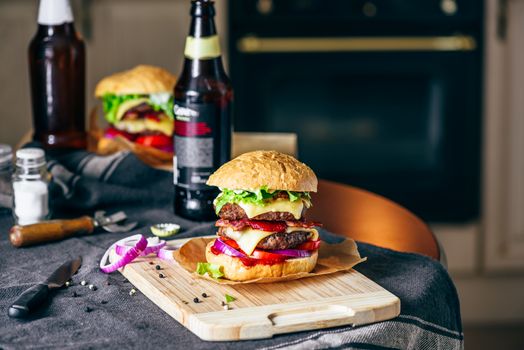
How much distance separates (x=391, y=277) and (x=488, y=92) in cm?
237

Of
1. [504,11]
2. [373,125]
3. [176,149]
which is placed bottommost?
[373,125]

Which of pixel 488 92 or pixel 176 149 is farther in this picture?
pixel 488 92

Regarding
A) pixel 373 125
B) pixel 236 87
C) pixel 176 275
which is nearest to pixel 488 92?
pixel 373 125

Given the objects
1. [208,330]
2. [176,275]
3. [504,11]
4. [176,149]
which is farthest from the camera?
[504,11]

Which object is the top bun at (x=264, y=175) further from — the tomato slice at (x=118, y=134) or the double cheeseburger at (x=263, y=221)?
the tomato slice at (x=118, y=134)

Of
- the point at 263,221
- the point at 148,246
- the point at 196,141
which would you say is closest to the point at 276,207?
the point at 263,221

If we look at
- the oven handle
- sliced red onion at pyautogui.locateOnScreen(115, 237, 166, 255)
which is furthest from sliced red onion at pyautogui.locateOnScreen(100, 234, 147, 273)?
the oven handle

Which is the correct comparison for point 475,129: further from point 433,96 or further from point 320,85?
point 320,85

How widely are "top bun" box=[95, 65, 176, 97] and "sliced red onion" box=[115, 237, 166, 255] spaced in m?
0.66

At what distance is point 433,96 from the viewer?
3902 mm

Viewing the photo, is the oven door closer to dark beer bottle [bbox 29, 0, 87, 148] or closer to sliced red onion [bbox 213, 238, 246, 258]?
dark beer bottle [bbox 29, 0, 87, 148]

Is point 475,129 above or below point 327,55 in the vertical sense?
below

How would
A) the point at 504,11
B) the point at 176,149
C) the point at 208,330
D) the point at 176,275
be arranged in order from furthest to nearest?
the point at 504,11
the point at 176,149
the point at 176,275
the point at 208,330

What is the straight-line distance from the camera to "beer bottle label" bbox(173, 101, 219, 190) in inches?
74.7
